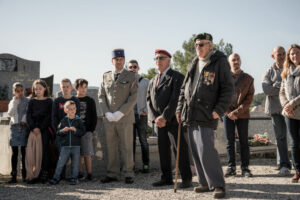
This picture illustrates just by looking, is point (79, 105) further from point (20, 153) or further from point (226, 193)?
point (226, 193)

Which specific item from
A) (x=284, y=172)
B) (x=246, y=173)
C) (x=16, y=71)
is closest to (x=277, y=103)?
(x=284, y=172)

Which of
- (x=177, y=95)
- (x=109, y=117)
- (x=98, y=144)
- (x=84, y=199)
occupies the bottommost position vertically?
(x=84, y=199)

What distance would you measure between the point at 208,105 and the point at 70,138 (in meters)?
2.53

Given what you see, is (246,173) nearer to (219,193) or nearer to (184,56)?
(219,193)

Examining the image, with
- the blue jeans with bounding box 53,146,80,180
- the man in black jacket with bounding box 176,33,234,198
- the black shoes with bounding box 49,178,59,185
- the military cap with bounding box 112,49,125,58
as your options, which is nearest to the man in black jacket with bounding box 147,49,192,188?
the man in black jacket with bounding box 176,33,234,198

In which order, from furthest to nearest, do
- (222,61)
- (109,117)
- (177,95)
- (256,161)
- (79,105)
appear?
(256,161) < (79,105) < (109,117) < (177,95) < (222,61)

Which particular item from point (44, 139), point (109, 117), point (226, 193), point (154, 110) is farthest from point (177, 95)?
point (44, 139)

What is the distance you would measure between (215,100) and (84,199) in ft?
7.01

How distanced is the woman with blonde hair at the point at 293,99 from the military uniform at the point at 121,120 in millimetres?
2408

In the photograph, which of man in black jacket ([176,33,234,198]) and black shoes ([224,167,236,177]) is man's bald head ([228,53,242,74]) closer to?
man in black jacket ([176,33,234,198])

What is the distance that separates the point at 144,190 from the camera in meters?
4.49

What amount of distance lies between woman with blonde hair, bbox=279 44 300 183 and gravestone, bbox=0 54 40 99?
15.4 metres

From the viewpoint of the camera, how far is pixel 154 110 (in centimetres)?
487

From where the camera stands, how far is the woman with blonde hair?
14.8 feet
